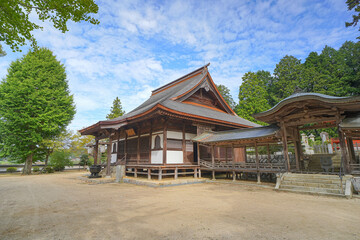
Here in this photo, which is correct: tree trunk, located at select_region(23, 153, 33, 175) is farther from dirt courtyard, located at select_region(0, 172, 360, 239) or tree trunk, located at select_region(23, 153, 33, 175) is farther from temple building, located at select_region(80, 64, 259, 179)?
dirt courtyard, located at select_region(0, 172, 360, 239)

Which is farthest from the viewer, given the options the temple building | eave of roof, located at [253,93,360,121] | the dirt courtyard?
the temple building

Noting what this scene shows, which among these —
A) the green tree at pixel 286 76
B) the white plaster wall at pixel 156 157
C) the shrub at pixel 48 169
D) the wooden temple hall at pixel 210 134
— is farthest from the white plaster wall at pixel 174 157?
the green tree at pixel 286 76

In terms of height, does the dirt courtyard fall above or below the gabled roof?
below

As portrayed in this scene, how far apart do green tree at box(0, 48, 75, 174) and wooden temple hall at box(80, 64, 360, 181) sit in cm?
800

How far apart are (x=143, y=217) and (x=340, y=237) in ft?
14.0

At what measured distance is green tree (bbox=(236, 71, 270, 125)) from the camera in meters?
29.6

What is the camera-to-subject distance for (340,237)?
363 cm

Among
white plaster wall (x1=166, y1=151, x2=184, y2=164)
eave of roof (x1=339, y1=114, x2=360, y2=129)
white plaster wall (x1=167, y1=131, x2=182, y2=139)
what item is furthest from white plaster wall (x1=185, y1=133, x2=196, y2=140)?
eave of roof (x1=339, y1=114, x2=360, y2=129)

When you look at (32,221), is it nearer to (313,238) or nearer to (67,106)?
(313,238)

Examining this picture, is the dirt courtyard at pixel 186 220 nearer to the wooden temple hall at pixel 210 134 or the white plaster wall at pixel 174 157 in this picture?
the wooden temple hall at pixel 210 134

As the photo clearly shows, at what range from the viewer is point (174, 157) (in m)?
12.9

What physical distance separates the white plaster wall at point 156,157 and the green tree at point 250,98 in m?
20.6

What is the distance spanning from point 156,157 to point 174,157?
1243 mm

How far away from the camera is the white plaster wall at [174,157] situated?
12.6 m
